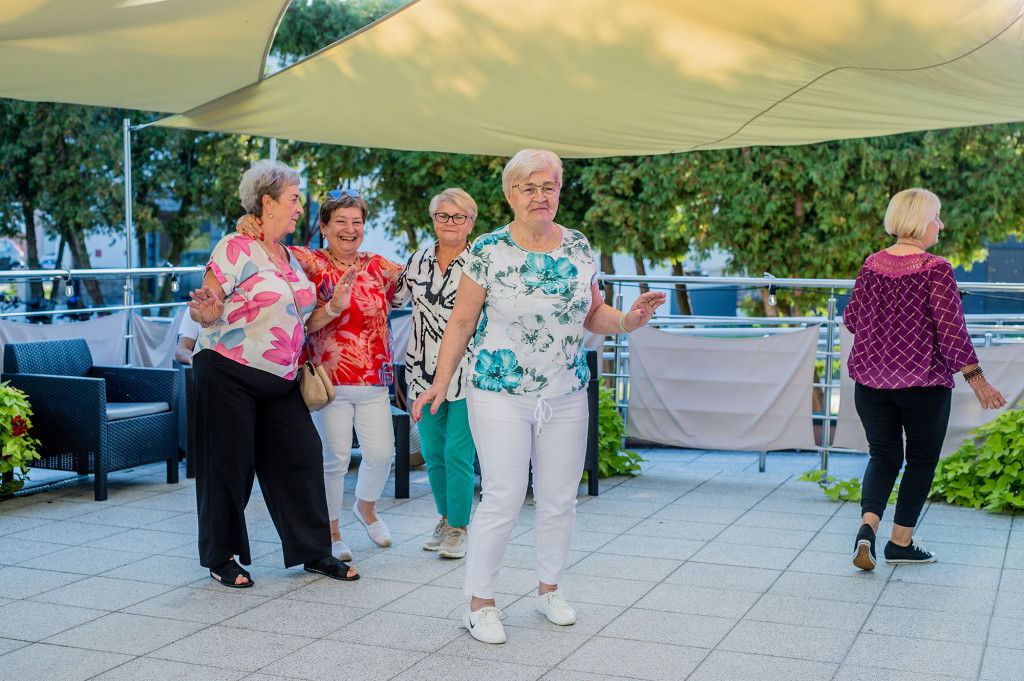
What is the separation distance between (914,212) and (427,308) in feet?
7.43

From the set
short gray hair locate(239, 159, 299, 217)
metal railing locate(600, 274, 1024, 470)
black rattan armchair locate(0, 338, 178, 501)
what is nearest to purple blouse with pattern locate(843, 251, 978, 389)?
metal railing locate(600, 274, 1024, 470)

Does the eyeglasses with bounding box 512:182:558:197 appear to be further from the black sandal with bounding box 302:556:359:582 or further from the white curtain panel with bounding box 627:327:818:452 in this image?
the white curtain panel with bounding box 627:327:818:452

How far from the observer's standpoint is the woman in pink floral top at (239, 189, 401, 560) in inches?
187

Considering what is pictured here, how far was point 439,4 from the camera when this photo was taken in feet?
14.8

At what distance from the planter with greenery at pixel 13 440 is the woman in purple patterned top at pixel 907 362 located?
15.1 feet

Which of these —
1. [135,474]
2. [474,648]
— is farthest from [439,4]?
[135,474]

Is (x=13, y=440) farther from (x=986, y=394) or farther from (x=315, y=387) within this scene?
(x=986, y=394)

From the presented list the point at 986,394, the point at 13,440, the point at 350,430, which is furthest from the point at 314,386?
the point at 986,394

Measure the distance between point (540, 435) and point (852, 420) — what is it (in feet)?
11.8

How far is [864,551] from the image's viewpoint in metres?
4.68

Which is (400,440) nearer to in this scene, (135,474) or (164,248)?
(135,474)

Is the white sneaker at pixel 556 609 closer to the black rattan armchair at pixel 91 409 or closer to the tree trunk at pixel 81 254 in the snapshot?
the black rattan armchair at pixel 91 409

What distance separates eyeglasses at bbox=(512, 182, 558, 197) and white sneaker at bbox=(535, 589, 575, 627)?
59.3 inches

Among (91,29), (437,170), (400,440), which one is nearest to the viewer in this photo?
(91,29)
